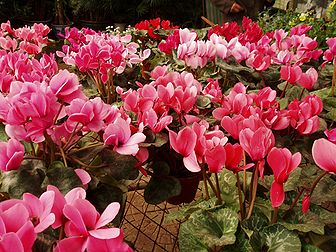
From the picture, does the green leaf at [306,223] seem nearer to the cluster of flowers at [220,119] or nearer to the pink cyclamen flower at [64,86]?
the cluster of flowers at [220,119]

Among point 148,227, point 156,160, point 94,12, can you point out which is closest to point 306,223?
point 156,160

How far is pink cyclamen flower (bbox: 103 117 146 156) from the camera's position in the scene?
741 millimetres

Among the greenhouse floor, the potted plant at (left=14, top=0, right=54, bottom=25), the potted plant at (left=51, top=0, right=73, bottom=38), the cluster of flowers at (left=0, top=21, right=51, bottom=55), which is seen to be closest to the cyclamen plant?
the greenhouse floor

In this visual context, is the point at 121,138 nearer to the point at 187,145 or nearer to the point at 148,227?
the point at 187,145

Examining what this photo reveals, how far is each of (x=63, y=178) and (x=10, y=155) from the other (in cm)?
9

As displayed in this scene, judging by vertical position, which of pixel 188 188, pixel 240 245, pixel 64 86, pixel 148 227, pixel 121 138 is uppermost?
pixel 64 86

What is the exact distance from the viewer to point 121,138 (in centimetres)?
76

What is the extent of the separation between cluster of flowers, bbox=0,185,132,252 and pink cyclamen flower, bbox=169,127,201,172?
0.65ft

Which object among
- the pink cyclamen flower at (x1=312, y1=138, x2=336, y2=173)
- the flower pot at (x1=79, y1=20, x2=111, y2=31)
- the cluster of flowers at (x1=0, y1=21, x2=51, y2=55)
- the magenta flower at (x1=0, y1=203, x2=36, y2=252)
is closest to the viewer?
the magenta flower at (x1=0, y1=203, x2=36, y2=252)

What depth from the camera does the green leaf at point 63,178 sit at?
0.67 meters

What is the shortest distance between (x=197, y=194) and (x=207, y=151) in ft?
1.84

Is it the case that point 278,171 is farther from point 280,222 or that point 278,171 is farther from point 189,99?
point 189,99

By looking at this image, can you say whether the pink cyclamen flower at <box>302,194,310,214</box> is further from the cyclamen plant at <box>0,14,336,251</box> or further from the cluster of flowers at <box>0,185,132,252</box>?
the cluster of flowers at <box>0,185,132,252</box>

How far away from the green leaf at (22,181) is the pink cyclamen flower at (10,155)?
0.12 feet
